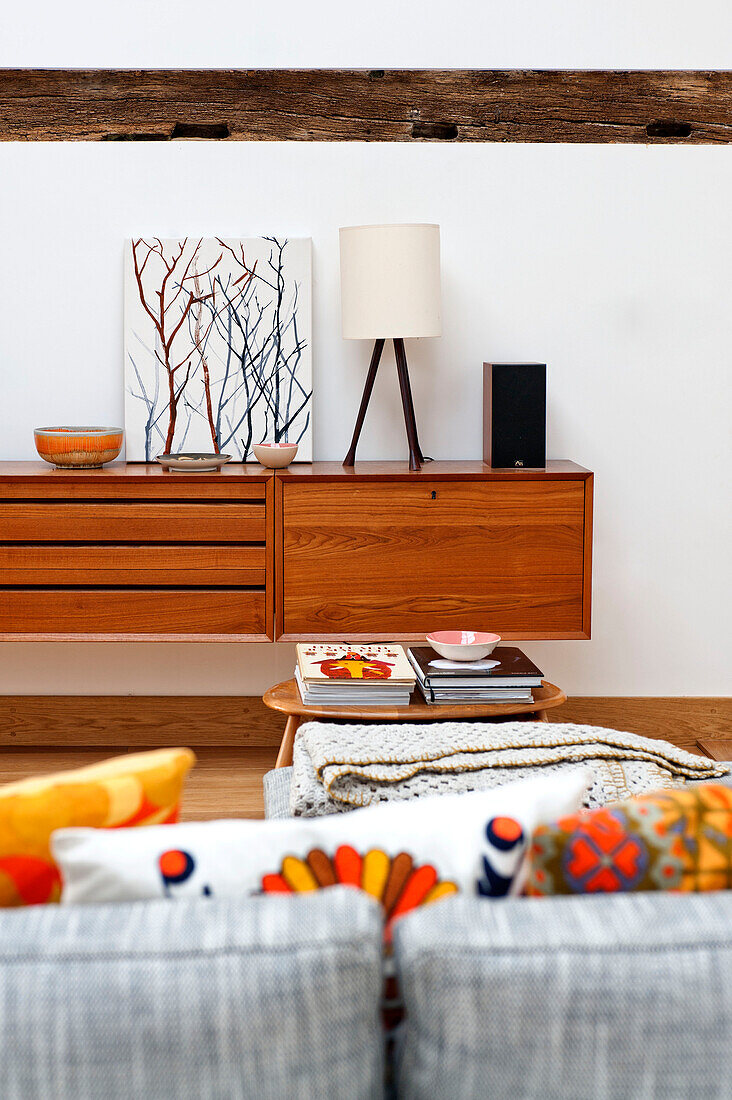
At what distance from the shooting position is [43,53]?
10.8ft

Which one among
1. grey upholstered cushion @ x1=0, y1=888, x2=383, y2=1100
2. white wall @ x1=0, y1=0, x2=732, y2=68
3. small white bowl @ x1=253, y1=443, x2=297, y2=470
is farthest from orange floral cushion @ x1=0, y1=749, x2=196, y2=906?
white wall @ x1=0, y1=0, x2=732, y2=68

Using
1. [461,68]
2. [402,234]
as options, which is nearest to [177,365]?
[402,234]

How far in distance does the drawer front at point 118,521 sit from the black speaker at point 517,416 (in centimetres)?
73

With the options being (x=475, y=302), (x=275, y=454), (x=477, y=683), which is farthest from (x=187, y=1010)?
(x=475, y=302)

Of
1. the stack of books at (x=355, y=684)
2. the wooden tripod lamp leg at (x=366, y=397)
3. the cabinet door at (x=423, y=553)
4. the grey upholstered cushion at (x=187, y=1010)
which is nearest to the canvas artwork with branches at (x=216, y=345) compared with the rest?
the wooden tripod lamp leg at (x=366, y=397)

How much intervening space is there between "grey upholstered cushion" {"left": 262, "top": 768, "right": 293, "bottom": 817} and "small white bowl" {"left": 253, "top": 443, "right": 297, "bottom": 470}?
1.27 metres

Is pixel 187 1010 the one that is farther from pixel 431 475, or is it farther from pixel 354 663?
pixel 431 475

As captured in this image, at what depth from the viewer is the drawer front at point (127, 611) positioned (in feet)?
9.98

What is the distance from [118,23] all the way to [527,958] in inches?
127

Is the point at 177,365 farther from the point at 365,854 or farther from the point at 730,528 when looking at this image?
the point at 365,854

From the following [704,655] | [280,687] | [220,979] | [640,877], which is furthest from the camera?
[704,655]

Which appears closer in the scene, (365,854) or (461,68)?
(365,854)

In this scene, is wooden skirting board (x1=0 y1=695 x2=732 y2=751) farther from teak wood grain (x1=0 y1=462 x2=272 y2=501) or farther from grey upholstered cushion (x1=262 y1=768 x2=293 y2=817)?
grey upholstered cushion (x1=262 y1=768 x2=293 y2=817)

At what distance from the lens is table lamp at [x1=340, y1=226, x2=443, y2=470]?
3.01 metres
